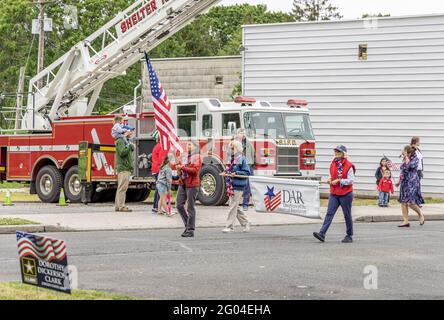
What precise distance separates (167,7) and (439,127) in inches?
357

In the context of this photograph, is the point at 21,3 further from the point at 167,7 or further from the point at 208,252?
the point at 208,252

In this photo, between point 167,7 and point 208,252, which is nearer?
point 208,252

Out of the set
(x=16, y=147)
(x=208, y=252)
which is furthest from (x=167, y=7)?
(x=208, y=252)

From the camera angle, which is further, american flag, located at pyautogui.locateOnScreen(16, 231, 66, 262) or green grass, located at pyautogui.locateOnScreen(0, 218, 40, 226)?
green grass, located at pyautogui.locateOnScreen(0, 218, 40, 226)

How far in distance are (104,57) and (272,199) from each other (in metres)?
11.5

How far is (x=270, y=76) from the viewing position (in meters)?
32.7

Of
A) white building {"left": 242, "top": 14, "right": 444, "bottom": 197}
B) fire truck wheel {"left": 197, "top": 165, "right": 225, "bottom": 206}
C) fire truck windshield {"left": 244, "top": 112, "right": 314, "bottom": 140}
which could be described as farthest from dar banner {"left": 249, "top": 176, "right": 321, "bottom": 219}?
white building {"left": 242, "top": 14, "right": 444, "bottom": 197}

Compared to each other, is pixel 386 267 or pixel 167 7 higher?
pixel 167 7

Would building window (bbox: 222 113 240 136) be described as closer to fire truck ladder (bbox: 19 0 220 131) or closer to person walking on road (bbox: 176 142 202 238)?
fire truck ladder (bbox: 19 0 220 131)

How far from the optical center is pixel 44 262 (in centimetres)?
953

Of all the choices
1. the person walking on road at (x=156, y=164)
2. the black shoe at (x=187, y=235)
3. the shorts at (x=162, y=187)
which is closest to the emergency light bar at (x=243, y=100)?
the person walking on road at (x=156, y=164)

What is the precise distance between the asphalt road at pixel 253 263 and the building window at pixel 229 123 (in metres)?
6.53

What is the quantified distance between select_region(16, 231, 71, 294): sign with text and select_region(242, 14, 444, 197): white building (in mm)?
21556

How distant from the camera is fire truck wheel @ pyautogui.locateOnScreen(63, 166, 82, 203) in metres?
27.0
